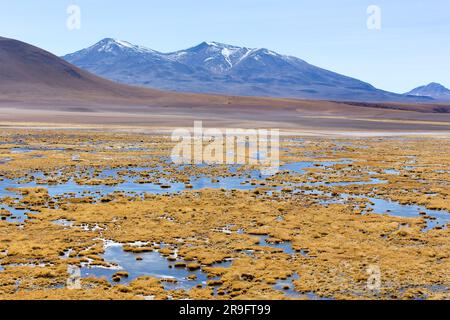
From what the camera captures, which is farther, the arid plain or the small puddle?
the small puddle

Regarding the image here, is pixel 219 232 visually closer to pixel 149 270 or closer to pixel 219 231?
pixel 219 231

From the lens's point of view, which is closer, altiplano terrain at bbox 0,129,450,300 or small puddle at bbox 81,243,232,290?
altiplano terrain at bbox 0,129,450,300

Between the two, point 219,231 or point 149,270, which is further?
point 219,231

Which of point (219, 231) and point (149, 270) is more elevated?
point (219, 231)

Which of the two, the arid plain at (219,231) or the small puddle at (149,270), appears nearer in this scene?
the arid plain at (219,231)

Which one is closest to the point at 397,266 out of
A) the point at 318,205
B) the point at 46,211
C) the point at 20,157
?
the point at 318,205

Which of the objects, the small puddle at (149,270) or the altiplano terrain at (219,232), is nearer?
the altiplano terrain at (219,232)

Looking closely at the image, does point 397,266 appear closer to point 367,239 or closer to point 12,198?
point 367,239

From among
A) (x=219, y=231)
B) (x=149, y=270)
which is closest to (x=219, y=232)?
(x=219, y=231)

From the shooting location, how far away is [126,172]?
39.7m

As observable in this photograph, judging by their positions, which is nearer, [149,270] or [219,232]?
[149,270]

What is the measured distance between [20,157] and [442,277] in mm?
39528

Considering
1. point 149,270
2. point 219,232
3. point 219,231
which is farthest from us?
point 219,231

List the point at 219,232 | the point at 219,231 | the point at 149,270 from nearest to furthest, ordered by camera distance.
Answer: the point at 149,270 → the point at 219,232 → the point at 219,231
